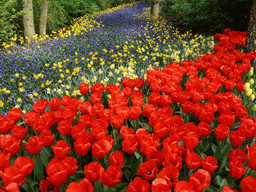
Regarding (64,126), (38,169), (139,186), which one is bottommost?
(38,169)

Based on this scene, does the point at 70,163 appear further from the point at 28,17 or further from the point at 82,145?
the point at 28,17

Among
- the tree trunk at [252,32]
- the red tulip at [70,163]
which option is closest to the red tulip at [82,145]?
the red tulip at [70,163]

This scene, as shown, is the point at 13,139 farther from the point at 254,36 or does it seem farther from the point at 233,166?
the point at 254,36

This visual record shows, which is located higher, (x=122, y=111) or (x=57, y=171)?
(x=122, y=111)

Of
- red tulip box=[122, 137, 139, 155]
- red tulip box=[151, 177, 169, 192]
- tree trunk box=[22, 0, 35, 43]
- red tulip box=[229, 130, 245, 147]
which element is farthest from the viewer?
tree trunk box=[22, 0, 35, 43]

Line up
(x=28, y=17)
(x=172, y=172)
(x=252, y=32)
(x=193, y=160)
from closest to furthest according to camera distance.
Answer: (x=172, y=172)
(x=193, y=160)
(x=252, y=32)
(x=28, y=17)

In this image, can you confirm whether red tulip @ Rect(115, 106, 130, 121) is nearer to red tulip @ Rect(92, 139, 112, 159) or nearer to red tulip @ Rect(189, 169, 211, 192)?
red tulip @ Rect(92, 139, 112, 159)

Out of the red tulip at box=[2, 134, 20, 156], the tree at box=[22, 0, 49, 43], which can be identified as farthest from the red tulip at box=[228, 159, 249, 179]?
the tree at box=[22, 0, 49, 43]

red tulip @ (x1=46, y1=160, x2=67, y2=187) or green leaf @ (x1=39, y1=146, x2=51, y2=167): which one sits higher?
red tulip @ (x1=46, y1=160, x2=67, y2=187)

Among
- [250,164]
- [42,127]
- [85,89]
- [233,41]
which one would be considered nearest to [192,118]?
[250,164]

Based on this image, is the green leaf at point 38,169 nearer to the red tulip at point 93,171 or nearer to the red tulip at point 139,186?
the red tulip at point 93,171

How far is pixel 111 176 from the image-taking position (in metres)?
1.16

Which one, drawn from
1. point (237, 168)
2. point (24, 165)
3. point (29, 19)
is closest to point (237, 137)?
point (237, 168)

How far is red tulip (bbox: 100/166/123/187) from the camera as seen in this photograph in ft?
3.64
